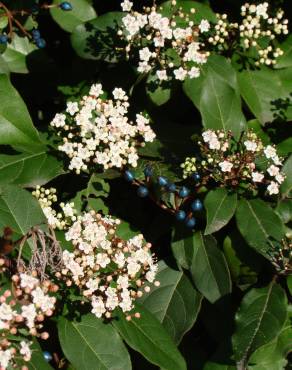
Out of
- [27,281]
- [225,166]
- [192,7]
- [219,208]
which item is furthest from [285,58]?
[27,281]

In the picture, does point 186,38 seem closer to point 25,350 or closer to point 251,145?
point 251,145

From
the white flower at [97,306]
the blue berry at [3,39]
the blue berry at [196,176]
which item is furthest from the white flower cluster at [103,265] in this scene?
the blue berry at [3,39]

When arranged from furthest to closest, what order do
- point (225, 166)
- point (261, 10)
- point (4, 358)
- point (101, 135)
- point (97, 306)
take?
point (261, 10), point (101, 135), point (225, 166), point (97, 306), point (4, 358)

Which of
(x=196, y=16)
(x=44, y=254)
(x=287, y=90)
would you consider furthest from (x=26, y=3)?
(x=44, y=254)

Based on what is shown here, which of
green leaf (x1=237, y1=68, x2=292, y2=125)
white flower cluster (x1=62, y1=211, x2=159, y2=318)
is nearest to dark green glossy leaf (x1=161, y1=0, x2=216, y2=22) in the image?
green leaf (x1=237, y1=68, x2=292, y2=125)

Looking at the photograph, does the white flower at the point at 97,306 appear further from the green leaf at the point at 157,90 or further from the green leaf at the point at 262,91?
the green leaf at the point at 262,91

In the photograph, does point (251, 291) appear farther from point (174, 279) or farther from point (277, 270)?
point (174, 279)

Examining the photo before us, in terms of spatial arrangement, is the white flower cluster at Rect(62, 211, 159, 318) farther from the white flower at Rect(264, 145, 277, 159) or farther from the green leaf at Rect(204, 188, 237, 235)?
the white flower at Rect(264, 145, 277, 159)
